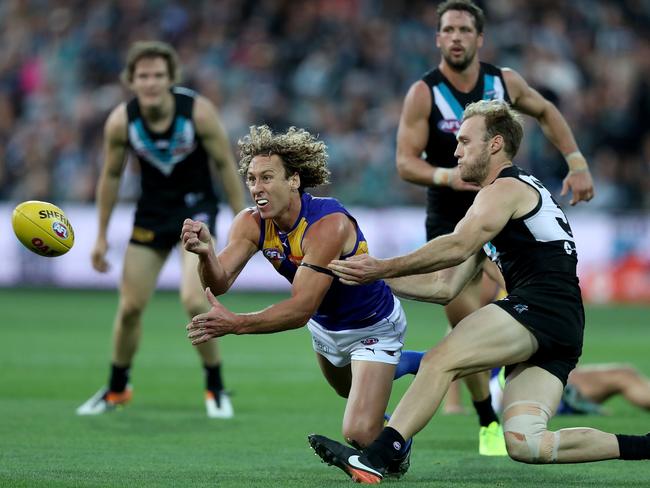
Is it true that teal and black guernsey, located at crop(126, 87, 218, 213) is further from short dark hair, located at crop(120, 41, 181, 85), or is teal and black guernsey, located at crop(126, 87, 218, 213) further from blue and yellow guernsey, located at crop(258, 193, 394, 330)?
blue and yellow guernsey, located at crop(258, 193, 394, 330)

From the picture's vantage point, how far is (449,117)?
Answer: 26.2 feet

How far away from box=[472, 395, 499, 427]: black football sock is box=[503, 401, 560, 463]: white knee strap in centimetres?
165

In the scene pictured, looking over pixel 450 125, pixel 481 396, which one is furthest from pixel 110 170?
pixel 481 396

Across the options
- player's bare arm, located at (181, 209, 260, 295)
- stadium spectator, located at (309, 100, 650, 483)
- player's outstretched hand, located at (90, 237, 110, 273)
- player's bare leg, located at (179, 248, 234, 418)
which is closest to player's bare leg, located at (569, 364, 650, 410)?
player's bare leg, located at (179, 248, 234, 418)

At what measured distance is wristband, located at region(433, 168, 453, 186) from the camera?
303 inches

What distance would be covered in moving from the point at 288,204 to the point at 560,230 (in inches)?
56.3

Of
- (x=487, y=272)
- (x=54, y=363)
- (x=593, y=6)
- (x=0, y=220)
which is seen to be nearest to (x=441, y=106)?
(x=487, y=272)

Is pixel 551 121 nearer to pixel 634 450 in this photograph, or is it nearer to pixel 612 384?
pixel 612 384

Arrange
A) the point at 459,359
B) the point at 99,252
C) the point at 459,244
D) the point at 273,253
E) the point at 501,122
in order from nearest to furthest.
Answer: the point at 459,244 < the point at 459,359 < the point at 501,122 < the point at 273,253 < the point at 99,252

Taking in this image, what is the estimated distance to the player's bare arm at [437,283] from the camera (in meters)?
6.46

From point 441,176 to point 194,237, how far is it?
2346 millimetres

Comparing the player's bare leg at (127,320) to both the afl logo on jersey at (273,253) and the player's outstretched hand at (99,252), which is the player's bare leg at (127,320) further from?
the afl logo on jersey at (273,253)

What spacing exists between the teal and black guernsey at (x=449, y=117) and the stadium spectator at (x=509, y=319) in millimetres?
1662

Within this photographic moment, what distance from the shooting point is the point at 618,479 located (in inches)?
249
